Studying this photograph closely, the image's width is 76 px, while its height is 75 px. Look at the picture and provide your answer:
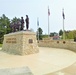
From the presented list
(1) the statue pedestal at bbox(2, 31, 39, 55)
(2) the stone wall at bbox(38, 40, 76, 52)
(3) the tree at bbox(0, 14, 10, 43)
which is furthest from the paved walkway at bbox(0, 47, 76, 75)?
(3) the tree at bbox(0, 14, 10, 43)

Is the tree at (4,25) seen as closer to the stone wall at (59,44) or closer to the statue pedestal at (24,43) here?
the stone wall at (59,44)

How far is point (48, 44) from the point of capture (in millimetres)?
21734

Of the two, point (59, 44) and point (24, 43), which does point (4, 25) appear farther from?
point (24, 43)

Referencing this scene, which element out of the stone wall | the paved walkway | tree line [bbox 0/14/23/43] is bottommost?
the paved walkway

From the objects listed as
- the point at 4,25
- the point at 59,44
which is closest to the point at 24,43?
the point at 59,44

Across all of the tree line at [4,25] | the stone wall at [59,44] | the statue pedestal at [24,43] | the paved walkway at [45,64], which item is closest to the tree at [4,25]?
the tree line at [4,25]

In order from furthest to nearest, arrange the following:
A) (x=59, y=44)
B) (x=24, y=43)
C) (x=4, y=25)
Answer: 1. (x=4, y=25)
2. (x=59, y=44)
3. (x=24, y=43)

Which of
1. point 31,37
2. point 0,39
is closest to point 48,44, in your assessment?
point 31,37

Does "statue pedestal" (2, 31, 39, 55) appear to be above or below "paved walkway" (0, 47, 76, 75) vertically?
above

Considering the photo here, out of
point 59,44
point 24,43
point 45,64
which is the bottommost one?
point 45,64

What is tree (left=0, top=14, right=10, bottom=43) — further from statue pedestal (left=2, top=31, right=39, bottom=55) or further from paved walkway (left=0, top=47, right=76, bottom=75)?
paved walkway (left=0, top=47, right=76, bottom=75)

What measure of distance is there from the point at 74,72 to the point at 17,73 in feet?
8.07

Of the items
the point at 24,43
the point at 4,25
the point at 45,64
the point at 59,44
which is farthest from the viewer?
the point at 4,25

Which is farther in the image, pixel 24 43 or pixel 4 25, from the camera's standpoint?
pixel 4 25
